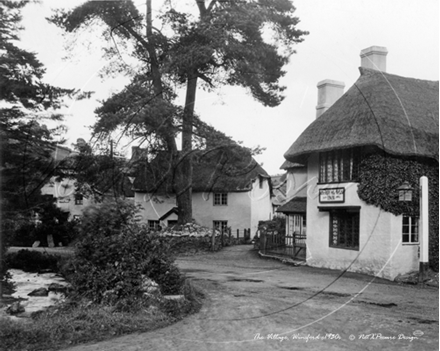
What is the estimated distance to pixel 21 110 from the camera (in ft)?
18.3

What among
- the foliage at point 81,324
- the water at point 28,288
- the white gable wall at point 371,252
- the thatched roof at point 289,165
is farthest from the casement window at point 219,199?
the water at point 28,288

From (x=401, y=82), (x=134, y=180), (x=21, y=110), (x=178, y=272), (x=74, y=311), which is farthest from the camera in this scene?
(x=178, y=272)

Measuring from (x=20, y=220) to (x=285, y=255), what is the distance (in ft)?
11.7

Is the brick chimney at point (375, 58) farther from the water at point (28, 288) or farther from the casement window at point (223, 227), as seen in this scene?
the water at point (28, 288)

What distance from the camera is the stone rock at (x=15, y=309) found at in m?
5.78

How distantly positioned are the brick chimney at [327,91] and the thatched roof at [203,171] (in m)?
0.82

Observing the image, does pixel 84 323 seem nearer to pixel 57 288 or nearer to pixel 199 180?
pixel 57 288

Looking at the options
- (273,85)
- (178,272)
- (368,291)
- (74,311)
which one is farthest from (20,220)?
(368,291)

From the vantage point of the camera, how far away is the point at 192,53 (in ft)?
14.1

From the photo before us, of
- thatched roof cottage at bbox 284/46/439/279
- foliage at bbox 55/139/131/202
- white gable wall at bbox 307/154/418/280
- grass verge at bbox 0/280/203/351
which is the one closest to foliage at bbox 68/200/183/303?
grass verge at bbox 0/280/203/351

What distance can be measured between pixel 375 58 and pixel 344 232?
2116 mm

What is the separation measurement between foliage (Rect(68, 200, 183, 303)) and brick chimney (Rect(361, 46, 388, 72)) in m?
4.09

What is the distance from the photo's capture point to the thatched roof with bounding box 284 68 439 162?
276 centimetres

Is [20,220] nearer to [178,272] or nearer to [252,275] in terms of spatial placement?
[178,272]
